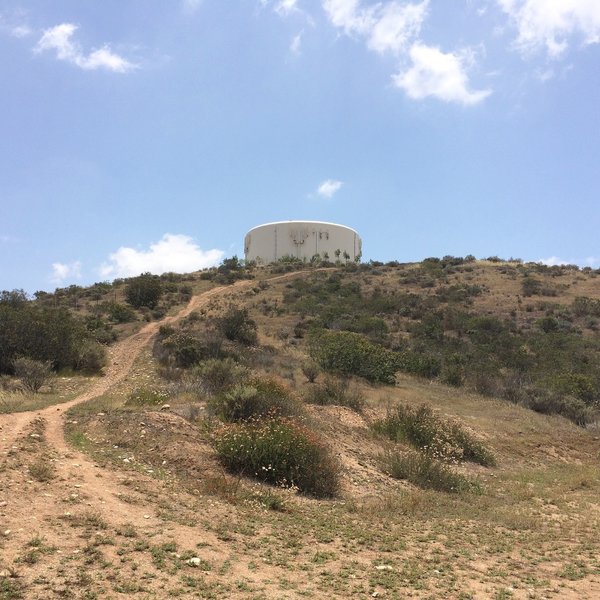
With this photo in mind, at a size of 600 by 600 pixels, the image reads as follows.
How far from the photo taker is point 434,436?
45.0ft

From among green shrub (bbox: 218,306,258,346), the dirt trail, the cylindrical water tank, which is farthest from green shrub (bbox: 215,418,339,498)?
the cylindrical water tank

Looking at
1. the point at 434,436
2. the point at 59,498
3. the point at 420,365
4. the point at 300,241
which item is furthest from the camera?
the point at 300,241

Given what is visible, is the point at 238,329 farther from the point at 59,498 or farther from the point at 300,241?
the point at 300,241

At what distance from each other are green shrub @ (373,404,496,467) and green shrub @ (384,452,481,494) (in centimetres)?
181

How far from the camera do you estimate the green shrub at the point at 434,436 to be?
1341 cm

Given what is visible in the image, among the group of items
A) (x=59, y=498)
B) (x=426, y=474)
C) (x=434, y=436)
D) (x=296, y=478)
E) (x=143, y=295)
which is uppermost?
(x=143, y=295)

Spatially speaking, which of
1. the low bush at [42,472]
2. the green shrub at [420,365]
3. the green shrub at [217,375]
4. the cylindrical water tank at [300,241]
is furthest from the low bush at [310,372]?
the cylindrical water tank at [300,241]

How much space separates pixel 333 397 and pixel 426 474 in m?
5.68

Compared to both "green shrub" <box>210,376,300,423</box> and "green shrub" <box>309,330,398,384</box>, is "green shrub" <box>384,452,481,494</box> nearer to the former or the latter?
"green shrub" <box>210,376,300,423</box>

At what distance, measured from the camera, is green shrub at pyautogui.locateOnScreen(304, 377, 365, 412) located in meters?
16.0

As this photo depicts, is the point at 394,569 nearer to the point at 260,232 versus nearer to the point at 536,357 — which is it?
the point at 536,357

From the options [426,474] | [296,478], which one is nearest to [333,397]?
[426,474]

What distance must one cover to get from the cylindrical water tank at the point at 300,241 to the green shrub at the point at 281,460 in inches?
2278

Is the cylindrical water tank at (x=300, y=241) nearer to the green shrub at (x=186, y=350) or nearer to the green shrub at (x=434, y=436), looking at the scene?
the green shrub at (x=186, y=350)
